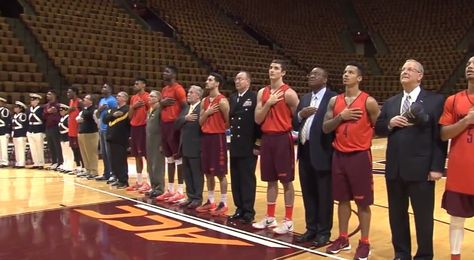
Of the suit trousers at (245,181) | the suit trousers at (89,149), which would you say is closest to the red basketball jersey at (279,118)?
the suit trousers at (245,181)

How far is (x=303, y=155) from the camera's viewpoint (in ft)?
14.8

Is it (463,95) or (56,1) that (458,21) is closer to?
(56,1)

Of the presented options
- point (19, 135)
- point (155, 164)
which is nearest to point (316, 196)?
point (155, 164)

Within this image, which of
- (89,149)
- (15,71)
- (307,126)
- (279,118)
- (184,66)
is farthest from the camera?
(184,66)

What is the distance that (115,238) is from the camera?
15.0ft

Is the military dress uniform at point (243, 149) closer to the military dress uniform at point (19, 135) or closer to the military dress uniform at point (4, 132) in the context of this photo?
the military dress uniform at point (19, 135)

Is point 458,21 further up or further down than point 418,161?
further up

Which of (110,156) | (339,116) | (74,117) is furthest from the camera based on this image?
(74,117)

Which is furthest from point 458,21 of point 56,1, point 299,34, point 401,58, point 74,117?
point 74,117

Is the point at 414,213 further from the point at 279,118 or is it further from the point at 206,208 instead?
the point at 206,208

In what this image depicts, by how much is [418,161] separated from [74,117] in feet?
21.6

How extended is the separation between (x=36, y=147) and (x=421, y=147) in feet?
25.9

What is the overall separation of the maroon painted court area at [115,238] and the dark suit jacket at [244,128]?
77 centimetres

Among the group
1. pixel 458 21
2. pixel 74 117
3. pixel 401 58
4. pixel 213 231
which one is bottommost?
pixel 213 231
